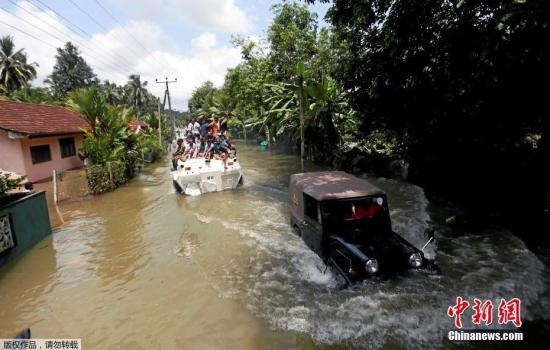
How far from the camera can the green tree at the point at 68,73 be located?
1996 inches

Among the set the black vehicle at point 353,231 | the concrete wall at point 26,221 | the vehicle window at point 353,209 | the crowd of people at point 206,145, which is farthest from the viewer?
the crowd of people at point 206,145

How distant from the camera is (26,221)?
7.66 metres

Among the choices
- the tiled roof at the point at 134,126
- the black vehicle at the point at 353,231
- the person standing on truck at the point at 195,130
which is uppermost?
the tiled roof at the point at 134,126

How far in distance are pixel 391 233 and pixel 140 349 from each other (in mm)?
4550

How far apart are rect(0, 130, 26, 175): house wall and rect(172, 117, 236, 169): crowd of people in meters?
6.69

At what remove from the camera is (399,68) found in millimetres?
9016

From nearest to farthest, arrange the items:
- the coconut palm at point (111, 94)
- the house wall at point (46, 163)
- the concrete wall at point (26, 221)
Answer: the concrete wall at point (26, 221) < the house wall at point (46, 163) < the coconut palm at point (111, 94)

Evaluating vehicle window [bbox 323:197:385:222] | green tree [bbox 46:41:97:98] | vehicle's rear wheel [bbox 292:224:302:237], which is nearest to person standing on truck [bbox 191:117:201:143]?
vehicle's rear wheel [bbox 292:224:302:237]

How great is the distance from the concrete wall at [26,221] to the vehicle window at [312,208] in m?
6.38

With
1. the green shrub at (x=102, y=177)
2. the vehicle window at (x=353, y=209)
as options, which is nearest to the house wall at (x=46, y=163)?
the green shrub at (x=102, y=177)

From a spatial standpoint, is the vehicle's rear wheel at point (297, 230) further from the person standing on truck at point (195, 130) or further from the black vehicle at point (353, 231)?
the person standing on truck at point (195, 130)

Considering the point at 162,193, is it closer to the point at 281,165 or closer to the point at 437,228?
the point at 281,165

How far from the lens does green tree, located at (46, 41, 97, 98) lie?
50.7 m

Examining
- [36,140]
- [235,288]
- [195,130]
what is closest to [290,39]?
[195,130]
